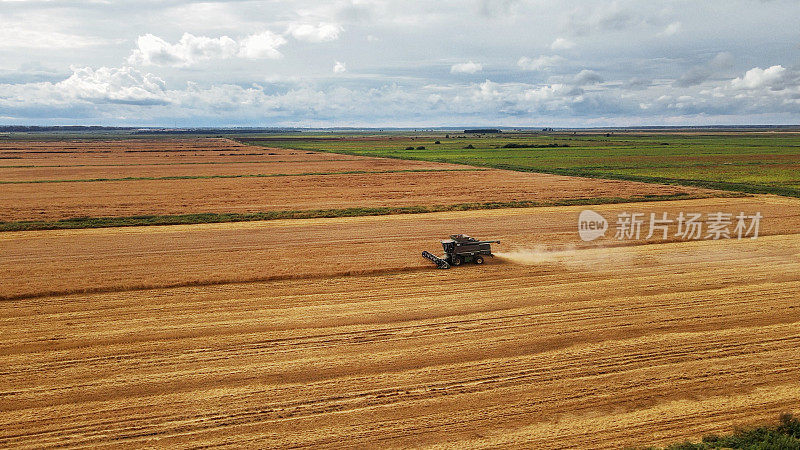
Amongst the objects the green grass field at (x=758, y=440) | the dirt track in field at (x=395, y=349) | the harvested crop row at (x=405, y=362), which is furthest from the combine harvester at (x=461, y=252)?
the green grass field at (x=758, y=440)

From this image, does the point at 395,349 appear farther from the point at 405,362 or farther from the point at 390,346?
the point at 405,362

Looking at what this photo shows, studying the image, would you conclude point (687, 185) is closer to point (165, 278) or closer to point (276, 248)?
point (276, 248)

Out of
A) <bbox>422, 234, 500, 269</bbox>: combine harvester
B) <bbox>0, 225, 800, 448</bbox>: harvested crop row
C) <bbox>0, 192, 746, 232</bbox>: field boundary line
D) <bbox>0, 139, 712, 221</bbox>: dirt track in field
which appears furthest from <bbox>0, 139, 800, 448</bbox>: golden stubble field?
<bbox>0, 139, 712, 221</bbox>: dirt track in field

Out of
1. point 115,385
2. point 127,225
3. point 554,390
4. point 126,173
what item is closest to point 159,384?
point 115,385

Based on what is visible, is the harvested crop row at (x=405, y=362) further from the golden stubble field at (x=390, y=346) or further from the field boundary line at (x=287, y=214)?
the field boundary line at (x=287, y=214)

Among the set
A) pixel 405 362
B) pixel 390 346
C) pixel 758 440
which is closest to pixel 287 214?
pixel 390 346

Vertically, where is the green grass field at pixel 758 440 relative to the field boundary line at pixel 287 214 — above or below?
below

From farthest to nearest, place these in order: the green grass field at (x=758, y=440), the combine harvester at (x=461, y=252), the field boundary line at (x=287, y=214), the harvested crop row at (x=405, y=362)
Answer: the field boundary line at (x=287, y=214), the combine harvester at (x=461, y=252), the harvested crop row at (x=405, y=362), the green grass field at (x=758, y=440)
